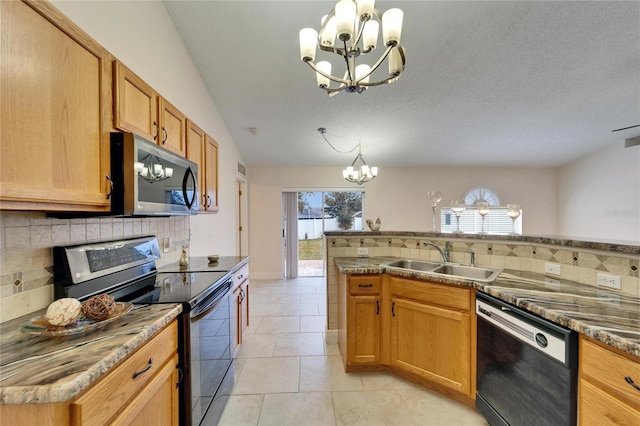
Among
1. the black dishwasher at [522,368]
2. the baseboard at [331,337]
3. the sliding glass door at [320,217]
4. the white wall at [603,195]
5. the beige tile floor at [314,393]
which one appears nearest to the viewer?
the black dishwasher at [522,368]

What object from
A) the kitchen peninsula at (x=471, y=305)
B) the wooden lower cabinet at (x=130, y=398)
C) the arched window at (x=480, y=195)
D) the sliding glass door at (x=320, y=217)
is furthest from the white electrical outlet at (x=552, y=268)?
the arched window at (x=480, y=195)

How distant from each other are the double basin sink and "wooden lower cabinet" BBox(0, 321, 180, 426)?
1593 mm

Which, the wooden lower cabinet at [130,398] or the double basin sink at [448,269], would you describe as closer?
the wooden lower cabinet at [130,398]

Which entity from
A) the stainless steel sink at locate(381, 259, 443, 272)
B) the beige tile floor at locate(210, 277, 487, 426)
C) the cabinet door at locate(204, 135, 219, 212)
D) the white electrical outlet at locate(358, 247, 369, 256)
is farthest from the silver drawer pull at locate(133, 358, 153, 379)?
the white electrical outlet at locate(358, 247, 369, 256)

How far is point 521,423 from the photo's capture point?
1.39m

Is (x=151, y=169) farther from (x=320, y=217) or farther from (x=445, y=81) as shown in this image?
(x=320, y=217)

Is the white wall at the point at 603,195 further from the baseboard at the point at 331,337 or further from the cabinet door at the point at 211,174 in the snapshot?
the cabinet door at the point at 211,174

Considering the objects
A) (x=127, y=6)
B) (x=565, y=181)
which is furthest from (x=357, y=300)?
(x=565, y=181)

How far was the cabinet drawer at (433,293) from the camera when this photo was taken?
1.75 metres

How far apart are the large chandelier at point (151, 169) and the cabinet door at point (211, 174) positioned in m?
0.92

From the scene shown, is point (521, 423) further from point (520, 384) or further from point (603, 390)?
point (603, 390)

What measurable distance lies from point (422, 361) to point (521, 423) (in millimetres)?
630

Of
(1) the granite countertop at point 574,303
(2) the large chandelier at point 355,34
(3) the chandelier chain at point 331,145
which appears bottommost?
(1) the granite countertop at point 574,303

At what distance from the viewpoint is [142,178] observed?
1.29 m
